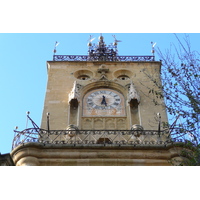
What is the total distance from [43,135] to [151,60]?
9.55 meters

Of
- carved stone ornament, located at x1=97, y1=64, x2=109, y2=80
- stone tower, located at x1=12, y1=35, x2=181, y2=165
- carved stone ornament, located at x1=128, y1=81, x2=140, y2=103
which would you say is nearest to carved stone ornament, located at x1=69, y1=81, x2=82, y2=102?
stone tower, located at x1=12, y1=35, x2=181, y2=165

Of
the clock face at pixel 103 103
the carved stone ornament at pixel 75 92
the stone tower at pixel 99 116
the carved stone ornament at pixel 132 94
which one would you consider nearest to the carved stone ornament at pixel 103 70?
the stone tower at pixel 99 116

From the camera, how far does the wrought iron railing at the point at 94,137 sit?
17.7 meters

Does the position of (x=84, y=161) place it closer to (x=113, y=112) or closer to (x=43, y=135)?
(x=43, y=135)

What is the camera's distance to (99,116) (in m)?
21.6

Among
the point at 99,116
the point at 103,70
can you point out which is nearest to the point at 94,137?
the point at 99,116

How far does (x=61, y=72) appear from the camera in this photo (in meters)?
24.8

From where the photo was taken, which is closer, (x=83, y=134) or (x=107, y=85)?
(x=83, y=134)

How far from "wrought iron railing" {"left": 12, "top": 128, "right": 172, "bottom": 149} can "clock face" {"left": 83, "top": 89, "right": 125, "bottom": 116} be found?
6.36 feet

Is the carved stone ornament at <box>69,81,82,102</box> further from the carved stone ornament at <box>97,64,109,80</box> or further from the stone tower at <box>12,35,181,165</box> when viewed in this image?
the carved stone ornament at <box>97,64,109,80</box>

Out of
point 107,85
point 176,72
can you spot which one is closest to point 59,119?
point 107,85

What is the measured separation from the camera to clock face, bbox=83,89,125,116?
21906mm

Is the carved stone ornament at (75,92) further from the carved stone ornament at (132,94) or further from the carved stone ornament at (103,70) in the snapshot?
the carved stone ornament at (132,94)

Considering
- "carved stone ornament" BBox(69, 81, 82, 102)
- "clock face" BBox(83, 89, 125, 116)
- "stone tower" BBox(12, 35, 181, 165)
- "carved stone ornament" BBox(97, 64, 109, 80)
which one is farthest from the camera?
"carved stone ornament" BBox(97, 64, 109, 80)
